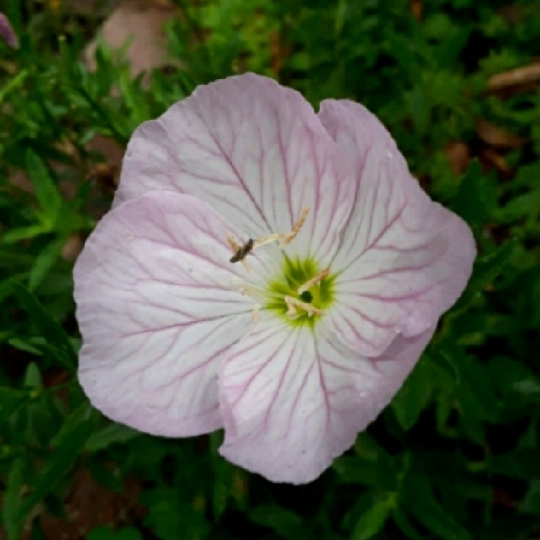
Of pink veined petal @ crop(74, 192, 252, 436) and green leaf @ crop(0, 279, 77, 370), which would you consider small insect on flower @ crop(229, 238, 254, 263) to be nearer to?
pink veined petal @ crop(74, 192, 252, 436)

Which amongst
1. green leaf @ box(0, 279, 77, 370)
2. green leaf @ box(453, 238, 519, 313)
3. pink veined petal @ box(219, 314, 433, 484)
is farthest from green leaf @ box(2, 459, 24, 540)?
green leaf @ box(453, 238, 519, 313)

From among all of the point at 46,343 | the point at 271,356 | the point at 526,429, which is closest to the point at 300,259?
the point at 271,356

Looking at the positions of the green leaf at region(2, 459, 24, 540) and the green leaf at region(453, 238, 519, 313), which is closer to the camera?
the green leaf at region(453, 238, 519, 313)

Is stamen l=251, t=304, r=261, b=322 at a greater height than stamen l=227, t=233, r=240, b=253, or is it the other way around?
stamen l=227, t=233, r=240, b=253

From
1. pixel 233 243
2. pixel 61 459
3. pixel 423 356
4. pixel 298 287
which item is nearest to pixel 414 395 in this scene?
pixel 423 356

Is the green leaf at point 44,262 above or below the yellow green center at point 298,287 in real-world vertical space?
below

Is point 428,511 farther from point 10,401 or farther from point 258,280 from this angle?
point 10,401

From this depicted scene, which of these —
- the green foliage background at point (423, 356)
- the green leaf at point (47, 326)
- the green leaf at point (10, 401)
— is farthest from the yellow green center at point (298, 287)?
the green leaf at point (10, 401)

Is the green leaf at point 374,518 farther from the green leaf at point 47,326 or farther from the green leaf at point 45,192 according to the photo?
the green leaf at point 45,192
